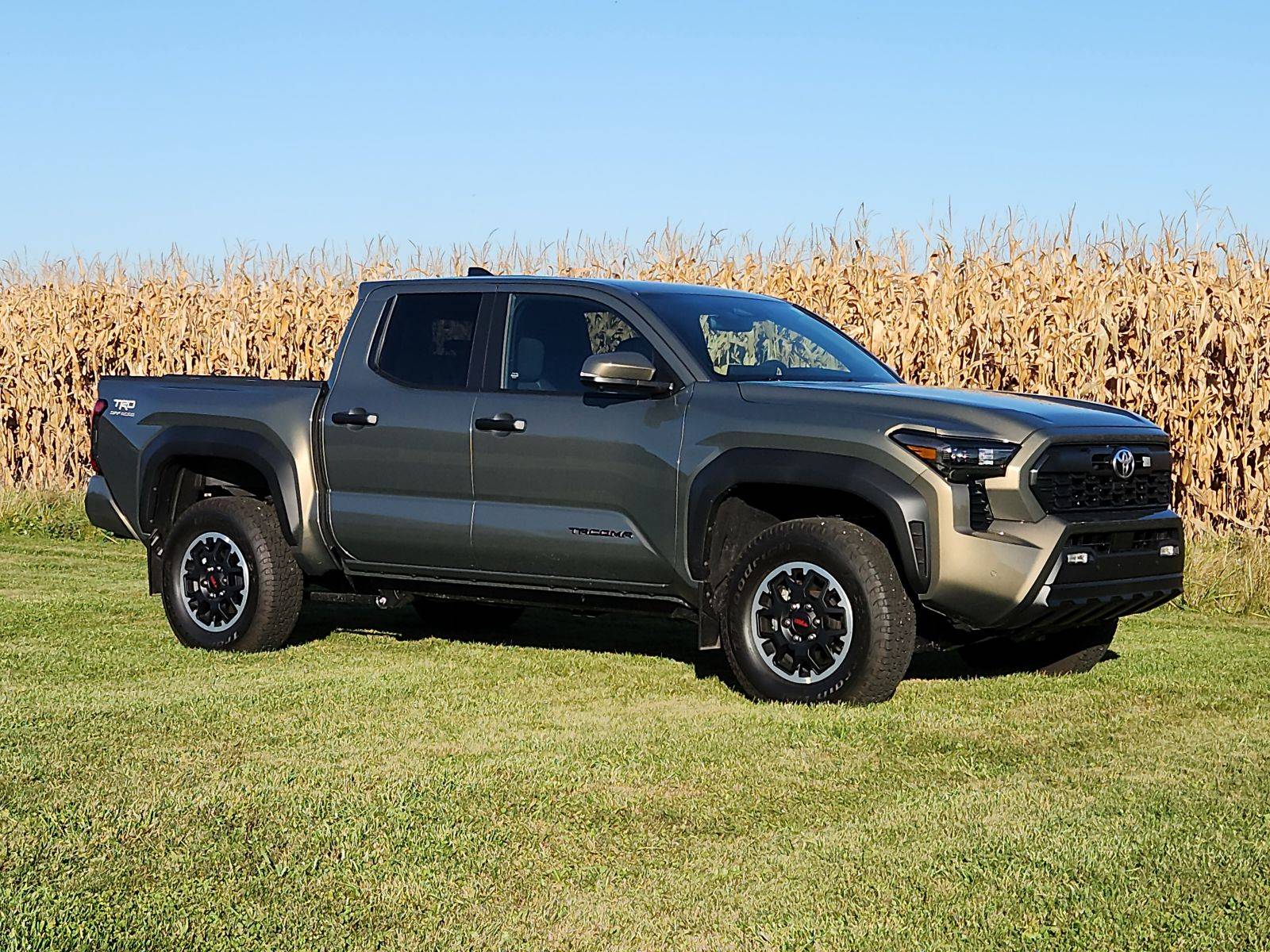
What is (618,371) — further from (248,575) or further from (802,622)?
(248,575)

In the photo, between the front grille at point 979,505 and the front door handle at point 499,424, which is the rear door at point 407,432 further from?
the front grille at point 979,505

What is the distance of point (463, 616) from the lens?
10.5 metres

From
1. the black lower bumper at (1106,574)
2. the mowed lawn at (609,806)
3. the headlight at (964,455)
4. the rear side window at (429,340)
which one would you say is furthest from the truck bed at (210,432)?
the black lower bumper at (1106,574)

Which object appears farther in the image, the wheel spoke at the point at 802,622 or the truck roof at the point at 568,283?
the truck roof at the point at 568,283

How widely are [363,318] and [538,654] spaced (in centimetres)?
205

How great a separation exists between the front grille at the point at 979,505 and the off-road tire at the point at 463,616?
394 centimetres

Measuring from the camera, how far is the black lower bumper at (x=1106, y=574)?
23.7 ft

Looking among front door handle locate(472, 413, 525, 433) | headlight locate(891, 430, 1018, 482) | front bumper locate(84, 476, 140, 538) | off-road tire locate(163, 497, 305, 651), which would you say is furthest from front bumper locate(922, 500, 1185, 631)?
front bumper locate(84, 476, 140, 538)

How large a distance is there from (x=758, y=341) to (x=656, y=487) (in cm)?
106

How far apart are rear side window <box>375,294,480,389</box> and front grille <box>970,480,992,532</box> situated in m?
2.72

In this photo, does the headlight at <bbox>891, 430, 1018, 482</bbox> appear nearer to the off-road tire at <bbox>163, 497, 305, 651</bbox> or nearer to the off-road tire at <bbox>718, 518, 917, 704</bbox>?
the off-road tire at <bbox>718, 518, 917, 704</bbox>

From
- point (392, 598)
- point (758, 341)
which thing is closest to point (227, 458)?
point (392, 598)

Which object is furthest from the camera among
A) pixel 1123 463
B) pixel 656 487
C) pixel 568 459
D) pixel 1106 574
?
pixel 568 459

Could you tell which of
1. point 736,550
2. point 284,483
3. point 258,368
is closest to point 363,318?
point 284,483
